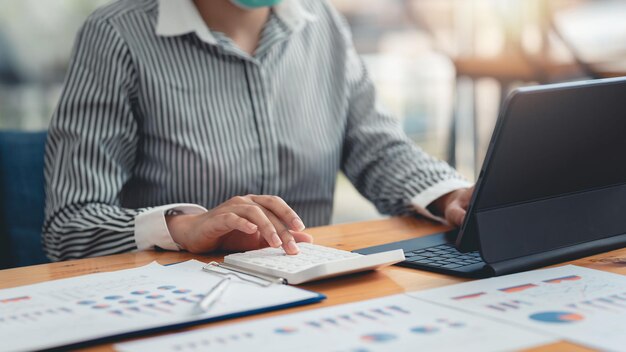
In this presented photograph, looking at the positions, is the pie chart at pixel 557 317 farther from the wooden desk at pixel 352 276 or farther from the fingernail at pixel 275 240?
the fingernail at pixel 275 240

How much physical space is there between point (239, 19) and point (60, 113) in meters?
0.37

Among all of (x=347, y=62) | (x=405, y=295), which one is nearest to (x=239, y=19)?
(x=347, y=62)

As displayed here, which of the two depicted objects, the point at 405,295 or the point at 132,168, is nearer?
the point at 405,295

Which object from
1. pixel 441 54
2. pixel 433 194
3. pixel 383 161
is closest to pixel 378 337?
pixel 433 194

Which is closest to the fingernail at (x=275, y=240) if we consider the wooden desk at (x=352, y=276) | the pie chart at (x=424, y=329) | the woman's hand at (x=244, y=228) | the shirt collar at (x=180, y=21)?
the woman's hand at (x=244, y=228)

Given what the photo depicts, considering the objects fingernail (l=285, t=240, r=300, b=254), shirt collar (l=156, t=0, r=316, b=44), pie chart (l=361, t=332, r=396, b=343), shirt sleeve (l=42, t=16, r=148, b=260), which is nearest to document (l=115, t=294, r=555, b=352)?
pie chart (l=361, t=332, r=396, b=343)

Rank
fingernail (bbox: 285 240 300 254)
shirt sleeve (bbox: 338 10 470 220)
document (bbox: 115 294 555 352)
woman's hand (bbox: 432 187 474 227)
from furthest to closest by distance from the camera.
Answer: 1. shirt sleeve (bbox: 338 10 470 220)
2. woman's hand (bbox: 432 187 474 227)
3. fingernail (bbox: 285 240 300 254)
4. document (bbox: 115 294 555 352)

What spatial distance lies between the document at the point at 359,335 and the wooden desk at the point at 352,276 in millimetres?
27

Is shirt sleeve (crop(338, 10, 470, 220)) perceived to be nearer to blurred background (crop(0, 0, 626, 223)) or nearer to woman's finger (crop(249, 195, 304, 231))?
woman's finger (crop(249, 195, 304, 231))

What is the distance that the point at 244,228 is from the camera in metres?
1.01

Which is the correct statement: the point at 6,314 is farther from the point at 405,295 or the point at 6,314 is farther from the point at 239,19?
the point at 239,19

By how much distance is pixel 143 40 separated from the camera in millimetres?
1428

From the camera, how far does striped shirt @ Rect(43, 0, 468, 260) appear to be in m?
1.33

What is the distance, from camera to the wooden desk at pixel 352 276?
2.79ft
